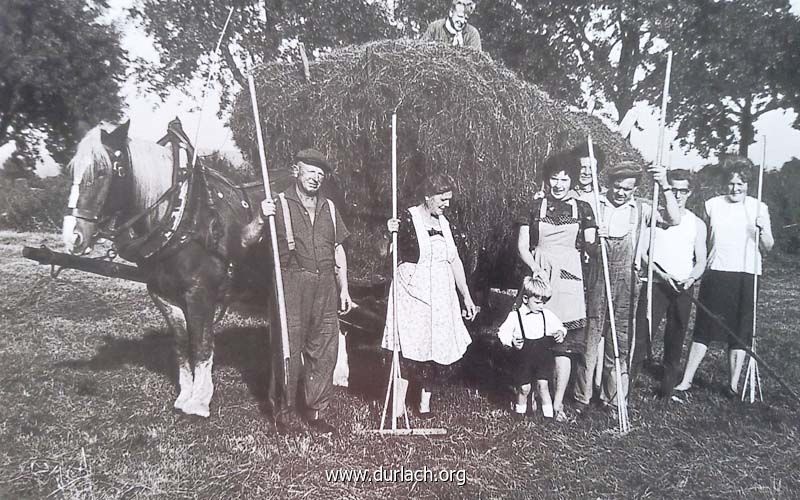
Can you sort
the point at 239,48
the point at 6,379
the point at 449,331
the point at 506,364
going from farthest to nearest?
the point at 506,364
the point at 449,331
the point at 239,48
the point at 6,379

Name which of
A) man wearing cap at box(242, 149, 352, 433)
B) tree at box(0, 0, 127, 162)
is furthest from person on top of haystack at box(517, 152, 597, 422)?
tree at box(0, 0, 127, 162)

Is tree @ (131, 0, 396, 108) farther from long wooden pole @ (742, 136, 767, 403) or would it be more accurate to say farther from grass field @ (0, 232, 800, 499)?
long wooden pole @ (742, 136, 767, 403)

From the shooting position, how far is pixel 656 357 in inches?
156

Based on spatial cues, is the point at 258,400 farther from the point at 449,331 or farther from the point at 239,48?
the point at 239,48

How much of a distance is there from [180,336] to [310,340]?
26.7 inches

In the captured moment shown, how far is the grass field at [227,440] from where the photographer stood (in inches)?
103

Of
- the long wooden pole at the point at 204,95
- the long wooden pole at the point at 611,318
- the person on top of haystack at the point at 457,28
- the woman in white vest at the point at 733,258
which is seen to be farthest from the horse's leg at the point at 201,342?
the woman in white vest at the point at 733,258

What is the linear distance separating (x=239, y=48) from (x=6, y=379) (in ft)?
6.73

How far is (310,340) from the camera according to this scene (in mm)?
3002

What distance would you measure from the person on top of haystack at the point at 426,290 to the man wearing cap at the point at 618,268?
0.92m

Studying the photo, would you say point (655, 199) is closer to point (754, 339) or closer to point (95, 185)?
point (754, 339)

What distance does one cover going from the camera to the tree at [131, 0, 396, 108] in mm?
2830

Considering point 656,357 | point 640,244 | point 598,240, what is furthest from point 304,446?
point 656,357

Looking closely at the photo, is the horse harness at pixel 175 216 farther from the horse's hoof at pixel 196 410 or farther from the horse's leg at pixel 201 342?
the horse's hoof at pixel 196 410
